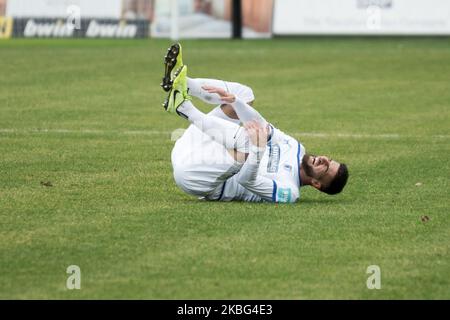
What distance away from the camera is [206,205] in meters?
10.5

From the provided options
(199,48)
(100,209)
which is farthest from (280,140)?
(199,48)

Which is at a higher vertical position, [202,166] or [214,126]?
[214,126]

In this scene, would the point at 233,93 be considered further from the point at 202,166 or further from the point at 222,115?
the point at 202,166

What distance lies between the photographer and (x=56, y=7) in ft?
118

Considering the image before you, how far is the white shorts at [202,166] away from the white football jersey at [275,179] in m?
0.13

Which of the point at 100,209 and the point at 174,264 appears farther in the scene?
the point at 100,209

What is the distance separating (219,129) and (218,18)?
88.4 feet

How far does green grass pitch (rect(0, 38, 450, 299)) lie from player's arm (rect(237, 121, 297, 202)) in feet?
0.63

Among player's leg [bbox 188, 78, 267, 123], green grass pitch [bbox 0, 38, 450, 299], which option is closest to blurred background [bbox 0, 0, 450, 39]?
green grass pitch [bbox 0, 38, 450, 299]

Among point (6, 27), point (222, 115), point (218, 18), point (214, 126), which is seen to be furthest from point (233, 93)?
point (6, 27)

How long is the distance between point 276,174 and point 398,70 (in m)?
15.5
